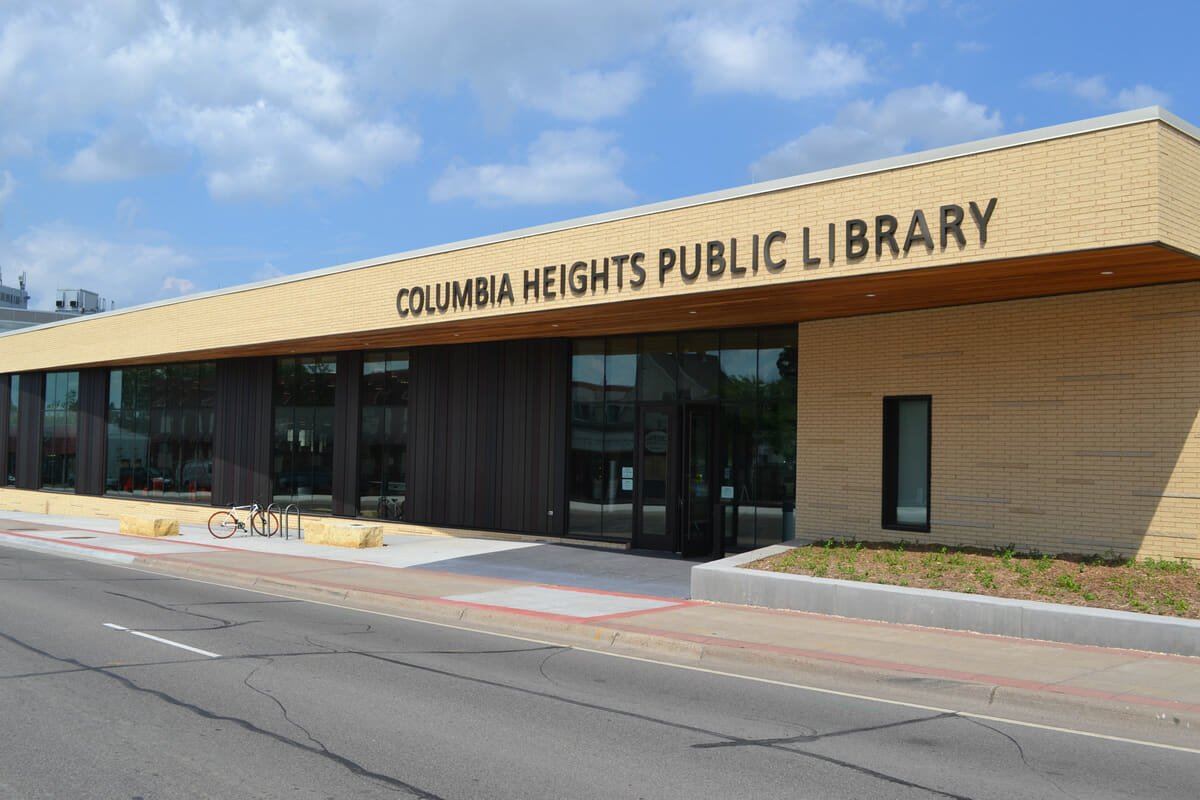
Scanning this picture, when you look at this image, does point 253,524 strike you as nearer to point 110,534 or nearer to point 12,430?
point 110,534

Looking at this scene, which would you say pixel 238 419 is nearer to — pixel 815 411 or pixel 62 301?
pixel 815 411

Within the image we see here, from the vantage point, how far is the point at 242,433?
3216 centimetres

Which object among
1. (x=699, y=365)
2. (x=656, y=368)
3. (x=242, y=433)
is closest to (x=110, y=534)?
(x=242, y=433)

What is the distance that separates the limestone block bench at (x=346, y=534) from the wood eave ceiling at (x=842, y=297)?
4311 mm

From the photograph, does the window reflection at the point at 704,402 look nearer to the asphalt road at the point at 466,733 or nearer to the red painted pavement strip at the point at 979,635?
the red painted pavement strip at the point at 979,635

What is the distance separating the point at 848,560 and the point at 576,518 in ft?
29.1

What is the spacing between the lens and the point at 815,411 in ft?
63.1

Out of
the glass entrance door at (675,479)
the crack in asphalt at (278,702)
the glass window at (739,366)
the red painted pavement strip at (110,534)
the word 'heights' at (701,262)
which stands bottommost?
the red painted pavement strip at (110,534)

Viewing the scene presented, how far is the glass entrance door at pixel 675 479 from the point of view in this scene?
823 inches

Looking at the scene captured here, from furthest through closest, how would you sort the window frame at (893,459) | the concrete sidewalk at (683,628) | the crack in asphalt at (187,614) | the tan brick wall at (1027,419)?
the window frame at (893,459), the tan brick wall at (1027,419), the crack in asphalt at (187,614), the concrete sidewalk at (683,628)

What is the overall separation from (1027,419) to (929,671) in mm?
7097

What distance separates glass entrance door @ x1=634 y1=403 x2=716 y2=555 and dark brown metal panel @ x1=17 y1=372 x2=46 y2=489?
30545 millimetres

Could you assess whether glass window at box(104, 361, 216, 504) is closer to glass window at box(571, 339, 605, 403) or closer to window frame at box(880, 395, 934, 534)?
glass window at box(571, 339, 605, 403)

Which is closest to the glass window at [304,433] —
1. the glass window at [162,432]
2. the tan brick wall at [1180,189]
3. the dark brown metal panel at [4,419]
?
the glass window at [162,432]
